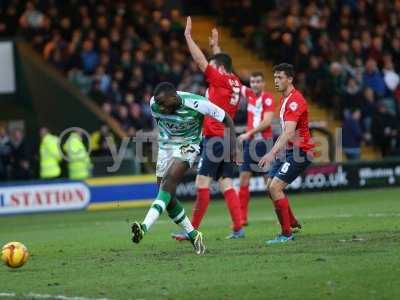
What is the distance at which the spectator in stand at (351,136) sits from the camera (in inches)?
1041

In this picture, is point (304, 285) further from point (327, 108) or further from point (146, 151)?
point (327, 108)

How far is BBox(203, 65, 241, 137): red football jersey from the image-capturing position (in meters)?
14.8

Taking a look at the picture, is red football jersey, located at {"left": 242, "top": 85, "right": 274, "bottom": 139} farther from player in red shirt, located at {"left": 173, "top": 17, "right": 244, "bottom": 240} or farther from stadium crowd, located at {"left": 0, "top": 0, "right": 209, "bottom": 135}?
stadium crowd, located at {"left": 0, "top": 0, "right": 209, "bottom": 135}

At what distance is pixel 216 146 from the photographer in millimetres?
14492

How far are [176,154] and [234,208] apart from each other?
232cm

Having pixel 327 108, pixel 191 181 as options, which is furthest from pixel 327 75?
pixel 191 181

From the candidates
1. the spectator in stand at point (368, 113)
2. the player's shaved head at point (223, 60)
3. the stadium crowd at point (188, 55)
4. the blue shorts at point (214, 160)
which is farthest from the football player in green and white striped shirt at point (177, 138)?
the spectator in stand at point (368, 113)

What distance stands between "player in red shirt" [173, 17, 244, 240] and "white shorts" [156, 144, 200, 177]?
62.5 inches

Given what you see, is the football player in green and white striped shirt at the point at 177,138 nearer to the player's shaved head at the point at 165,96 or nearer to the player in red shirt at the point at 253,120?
the player's shaved head at the point at 165,96

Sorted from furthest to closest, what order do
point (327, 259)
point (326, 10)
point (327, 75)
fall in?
point (326, 10), point (327, 75), point (327, 259)

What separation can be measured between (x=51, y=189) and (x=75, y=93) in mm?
3484

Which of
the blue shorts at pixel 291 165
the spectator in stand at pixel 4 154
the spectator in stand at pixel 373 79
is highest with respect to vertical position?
the spectator in stand at pixel 373 79

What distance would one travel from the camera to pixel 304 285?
966cm

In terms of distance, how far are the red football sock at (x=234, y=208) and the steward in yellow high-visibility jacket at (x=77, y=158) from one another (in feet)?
30.4
